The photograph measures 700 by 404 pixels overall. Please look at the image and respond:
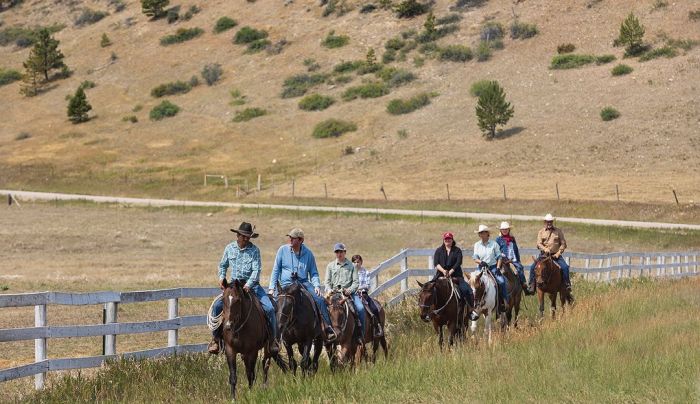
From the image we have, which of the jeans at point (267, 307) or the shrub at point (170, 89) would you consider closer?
the jeans at point (267, 307)

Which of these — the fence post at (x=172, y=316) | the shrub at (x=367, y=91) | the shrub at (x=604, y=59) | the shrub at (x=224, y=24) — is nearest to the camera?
the fence post at (x=172, y=316)

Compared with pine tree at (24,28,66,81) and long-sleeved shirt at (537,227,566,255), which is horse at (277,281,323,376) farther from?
pine tree at (24,28,66,81)

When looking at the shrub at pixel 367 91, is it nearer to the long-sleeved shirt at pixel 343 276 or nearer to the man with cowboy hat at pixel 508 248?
the man with cowboy hat at pixel 508 248

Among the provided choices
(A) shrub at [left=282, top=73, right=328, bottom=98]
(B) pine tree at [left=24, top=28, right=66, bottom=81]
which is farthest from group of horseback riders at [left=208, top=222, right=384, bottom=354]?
(B) pine tree at [left=24, top=28, right=66, bottom=81]

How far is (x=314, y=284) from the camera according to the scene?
50.0ft

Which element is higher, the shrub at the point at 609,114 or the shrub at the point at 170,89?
the shrub at the point at 170,89

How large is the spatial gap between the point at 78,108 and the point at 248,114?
1726cm

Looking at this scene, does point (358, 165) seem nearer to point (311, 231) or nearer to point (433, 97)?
point (433, 97)

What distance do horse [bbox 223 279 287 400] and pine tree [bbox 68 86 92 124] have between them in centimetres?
9384

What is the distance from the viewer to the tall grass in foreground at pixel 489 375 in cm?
1184

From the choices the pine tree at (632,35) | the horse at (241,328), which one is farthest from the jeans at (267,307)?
the pine tree at (632,35)

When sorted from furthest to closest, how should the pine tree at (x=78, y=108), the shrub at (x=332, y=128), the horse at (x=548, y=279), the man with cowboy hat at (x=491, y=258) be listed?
the pine tree at (x=78, y=108)
the shrub at (x=332, y=128)
the horse at (x=548, y=279)
the man with cowboy hat at (x=491, y=258)

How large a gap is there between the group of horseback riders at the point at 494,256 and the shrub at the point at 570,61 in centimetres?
7427

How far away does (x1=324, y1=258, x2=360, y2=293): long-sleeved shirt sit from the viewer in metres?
16.0
